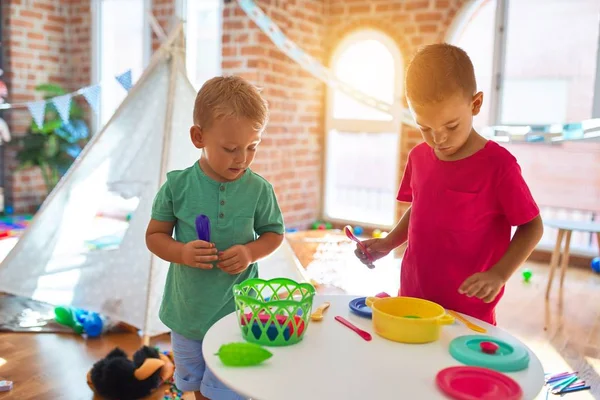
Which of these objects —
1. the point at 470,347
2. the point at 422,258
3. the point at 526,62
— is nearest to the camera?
the point at 470,347

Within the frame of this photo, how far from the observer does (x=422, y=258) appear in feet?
3.77

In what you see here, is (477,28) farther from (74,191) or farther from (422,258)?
(422,258)

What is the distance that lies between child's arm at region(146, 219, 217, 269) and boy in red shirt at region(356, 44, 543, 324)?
32 centimetres

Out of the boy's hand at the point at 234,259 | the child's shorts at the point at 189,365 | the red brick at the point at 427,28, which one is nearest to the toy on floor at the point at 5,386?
the child's shorts at the point at 189,365

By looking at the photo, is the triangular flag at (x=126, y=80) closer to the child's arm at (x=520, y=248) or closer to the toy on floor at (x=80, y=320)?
the toy on floor at (x=80, y=320)

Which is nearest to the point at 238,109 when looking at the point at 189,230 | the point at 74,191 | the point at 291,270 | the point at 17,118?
the point at 189,230

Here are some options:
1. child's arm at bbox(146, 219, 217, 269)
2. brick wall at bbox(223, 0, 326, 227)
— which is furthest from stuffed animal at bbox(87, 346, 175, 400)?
brick wall at bbox(223, 0, 326, 227)

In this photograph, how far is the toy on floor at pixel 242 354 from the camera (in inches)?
30.1

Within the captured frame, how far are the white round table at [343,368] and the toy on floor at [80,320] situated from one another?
1477mm

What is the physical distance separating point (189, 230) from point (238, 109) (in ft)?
0.88

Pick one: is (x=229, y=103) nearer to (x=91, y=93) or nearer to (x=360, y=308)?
(x=360, y=308)

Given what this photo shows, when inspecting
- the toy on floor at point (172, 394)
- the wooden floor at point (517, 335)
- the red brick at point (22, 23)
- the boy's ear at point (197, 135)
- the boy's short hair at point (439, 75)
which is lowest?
the wooden floor at point (517, 335)

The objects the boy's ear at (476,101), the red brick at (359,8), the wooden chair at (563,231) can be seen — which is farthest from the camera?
the red brick at (359,8)

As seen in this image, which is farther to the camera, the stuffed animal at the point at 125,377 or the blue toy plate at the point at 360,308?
the stuffed animal at the point at 125,377
